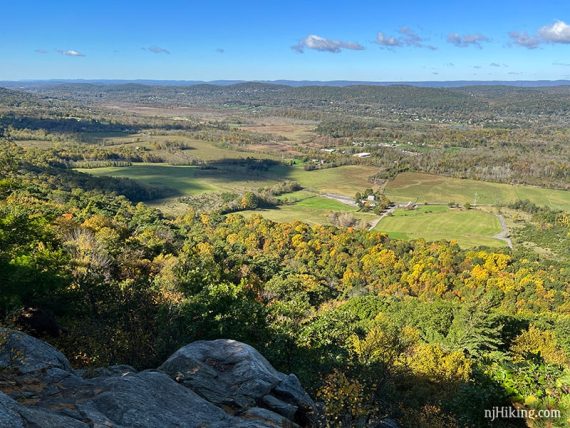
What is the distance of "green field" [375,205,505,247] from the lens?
114062 millimetres

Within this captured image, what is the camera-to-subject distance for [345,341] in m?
28.5

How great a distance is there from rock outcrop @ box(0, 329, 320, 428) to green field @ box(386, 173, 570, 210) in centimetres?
14354

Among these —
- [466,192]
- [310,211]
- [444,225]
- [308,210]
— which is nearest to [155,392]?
[444,225]

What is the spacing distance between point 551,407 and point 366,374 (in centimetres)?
841

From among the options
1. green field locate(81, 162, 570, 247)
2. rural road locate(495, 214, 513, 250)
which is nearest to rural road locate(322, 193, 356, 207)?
green field locate(81, 162, 570, 247)

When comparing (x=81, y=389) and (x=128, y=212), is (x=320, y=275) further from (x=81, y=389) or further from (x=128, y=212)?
(x=81, y=389)

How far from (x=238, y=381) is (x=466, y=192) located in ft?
531

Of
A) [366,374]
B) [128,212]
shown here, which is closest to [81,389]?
[366,374]

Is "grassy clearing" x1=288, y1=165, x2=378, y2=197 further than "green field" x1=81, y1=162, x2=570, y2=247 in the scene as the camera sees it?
Yes

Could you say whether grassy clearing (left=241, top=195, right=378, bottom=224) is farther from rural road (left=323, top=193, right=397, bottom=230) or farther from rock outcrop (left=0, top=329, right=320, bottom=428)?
rock outcrop (left=0, top=329, right=320, bottom=428)

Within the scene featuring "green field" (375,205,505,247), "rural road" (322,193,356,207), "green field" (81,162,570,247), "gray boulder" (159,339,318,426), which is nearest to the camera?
"gray boulder" (159,339,318,426)

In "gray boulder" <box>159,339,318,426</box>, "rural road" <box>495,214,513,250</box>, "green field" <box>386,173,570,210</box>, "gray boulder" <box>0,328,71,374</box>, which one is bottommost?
"rural road" <box>495,214,513,250</box>

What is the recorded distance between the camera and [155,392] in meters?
14.2

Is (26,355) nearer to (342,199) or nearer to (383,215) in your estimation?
(383,215)
